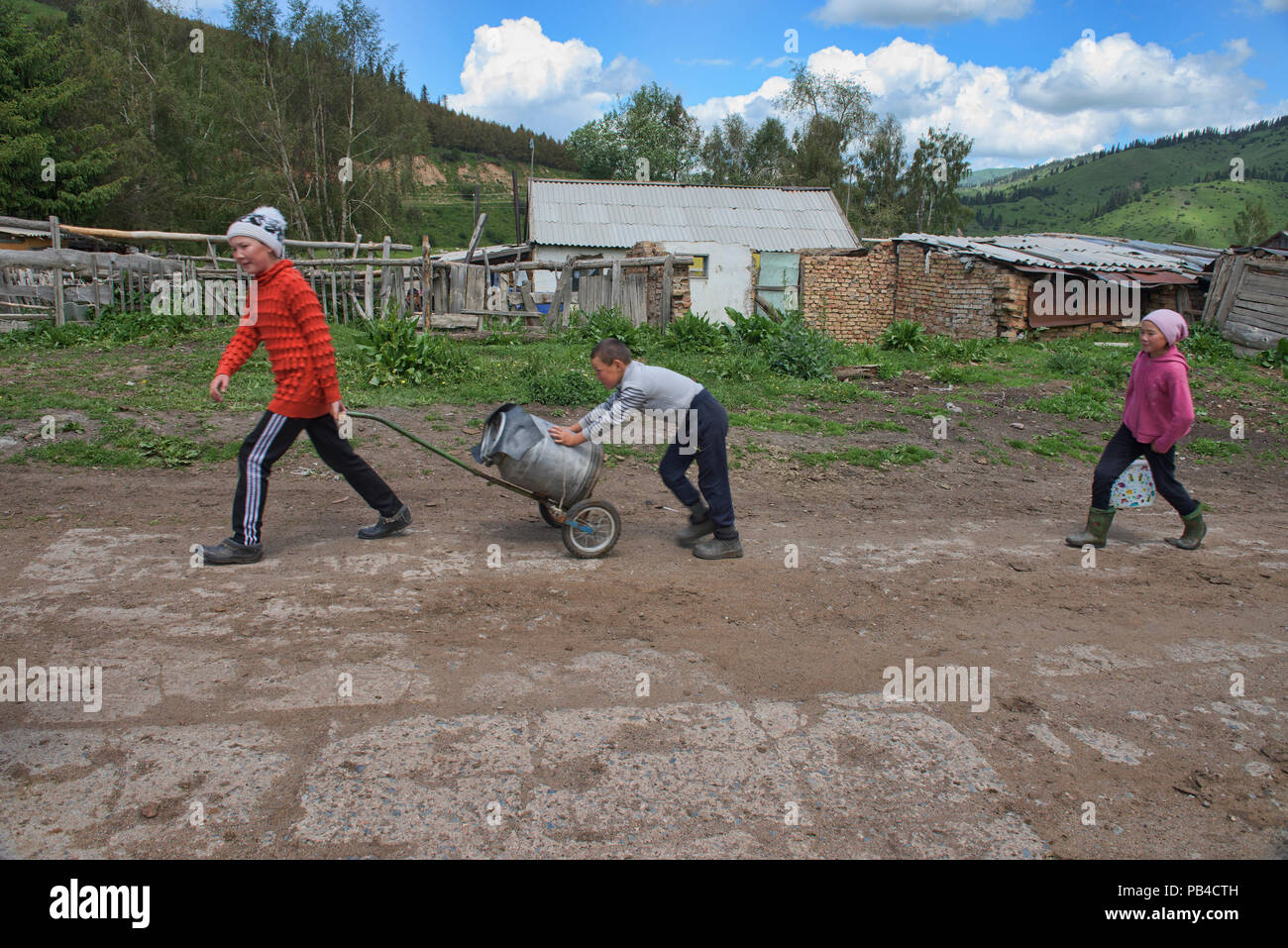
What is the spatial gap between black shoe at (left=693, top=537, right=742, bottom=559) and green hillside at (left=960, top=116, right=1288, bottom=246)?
74415mm

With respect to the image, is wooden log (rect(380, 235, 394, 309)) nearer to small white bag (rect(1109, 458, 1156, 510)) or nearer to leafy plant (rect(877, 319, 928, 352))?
leafy plant (rect(877, 319, 928, 352))

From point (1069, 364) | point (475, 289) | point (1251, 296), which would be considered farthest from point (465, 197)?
point (1069, 364)

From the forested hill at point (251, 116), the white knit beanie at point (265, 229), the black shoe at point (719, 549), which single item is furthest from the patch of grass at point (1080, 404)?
the forested hill at point (251, 116)

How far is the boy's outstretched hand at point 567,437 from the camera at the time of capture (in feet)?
17.2

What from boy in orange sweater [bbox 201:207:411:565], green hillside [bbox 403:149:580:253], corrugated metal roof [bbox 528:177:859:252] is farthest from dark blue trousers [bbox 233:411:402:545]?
green hillside [bbox 403:149:580:253]

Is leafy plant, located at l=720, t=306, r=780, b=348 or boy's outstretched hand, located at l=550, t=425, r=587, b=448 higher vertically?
leafy plant, located at l=720, t=306, r=780, b=348

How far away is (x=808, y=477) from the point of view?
8047mm

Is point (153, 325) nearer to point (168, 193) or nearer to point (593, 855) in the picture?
point (593, 855)

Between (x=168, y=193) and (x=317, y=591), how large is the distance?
3104 centimetres

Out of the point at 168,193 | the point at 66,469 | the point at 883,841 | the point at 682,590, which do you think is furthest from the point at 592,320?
the point at 168,193

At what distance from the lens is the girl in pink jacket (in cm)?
586

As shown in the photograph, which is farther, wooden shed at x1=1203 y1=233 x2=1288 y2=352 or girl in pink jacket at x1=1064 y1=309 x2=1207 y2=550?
wooden shed at x1=1203 y1=233 x2=1288 y2=352

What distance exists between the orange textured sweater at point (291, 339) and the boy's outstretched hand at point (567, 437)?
1373 millimetres

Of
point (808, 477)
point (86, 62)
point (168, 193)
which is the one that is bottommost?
point (808, 477)
